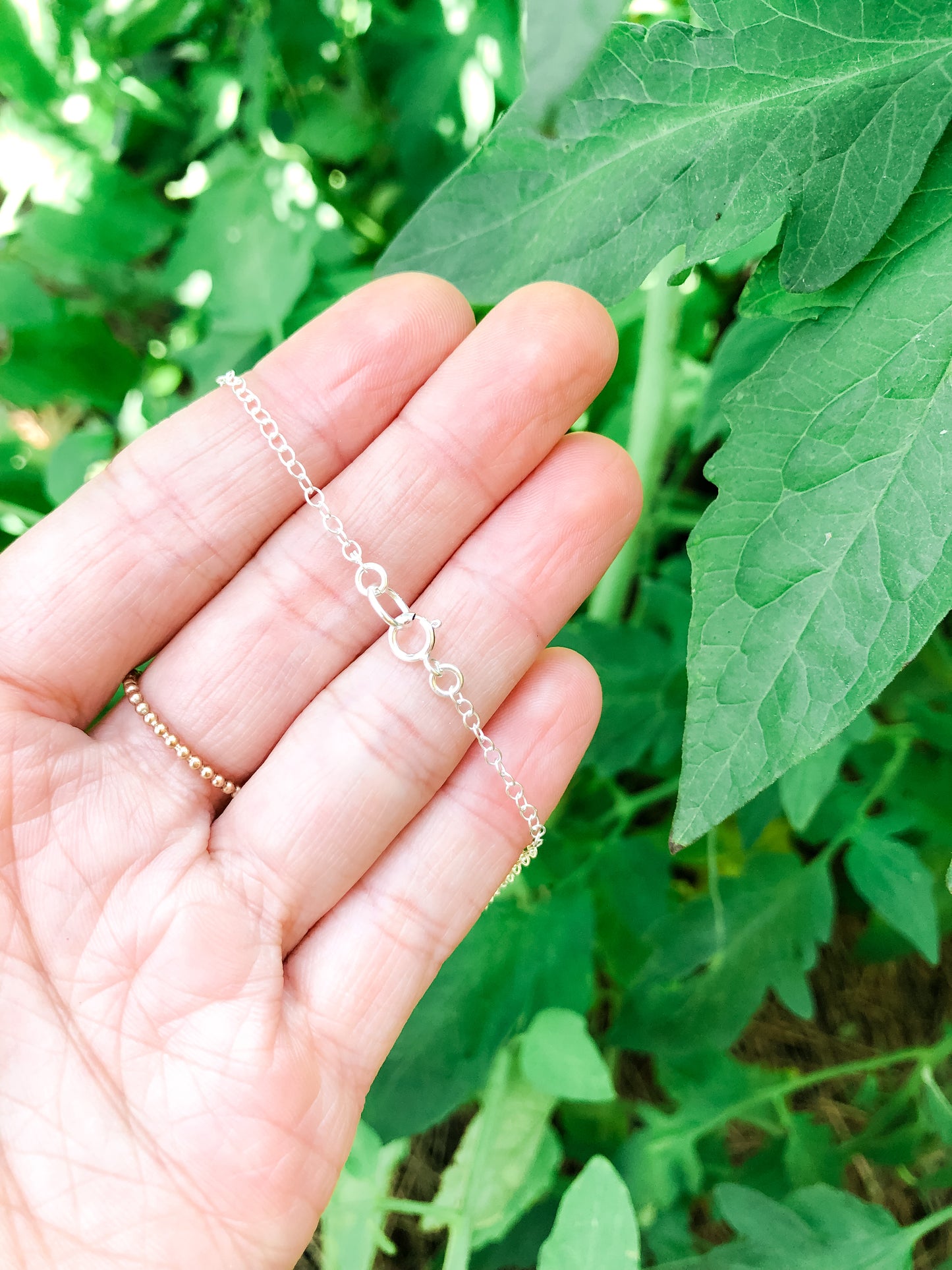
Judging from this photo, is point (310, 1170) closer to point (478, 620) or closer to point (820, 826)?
point (478, 620)

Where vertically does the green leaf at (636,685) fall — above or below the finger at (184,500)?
below

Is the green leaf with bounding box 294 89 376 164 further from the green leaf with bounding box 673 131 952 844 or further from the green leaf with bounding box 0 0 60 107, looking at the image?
the green leaf with bounding box 673 131 952 844

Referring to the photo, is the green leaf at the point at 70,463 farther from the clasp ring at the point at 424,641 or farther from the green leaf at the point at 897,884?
the green leaf at the point at 897,884

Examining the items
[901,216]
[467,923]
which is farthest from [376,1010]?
[901,216]

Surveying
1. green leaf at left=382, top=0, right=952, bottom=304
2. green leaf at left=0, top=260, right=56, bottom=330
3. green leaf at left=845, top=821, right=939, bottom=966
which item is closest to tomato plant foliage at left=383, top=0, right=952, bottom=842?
green leaf at left=382, top=0, right=952, bottom=304

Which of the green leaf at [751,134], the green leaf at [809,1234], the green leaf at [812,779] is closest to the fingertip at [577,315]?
the green leaf at [751,134]

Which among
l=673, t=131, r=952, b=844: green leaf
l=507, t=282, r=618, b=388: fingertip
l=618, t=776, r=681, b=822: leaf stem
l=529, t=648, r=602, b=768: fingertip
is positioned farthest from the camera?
l=618, t=776, r=681, b=822: leaf stem
